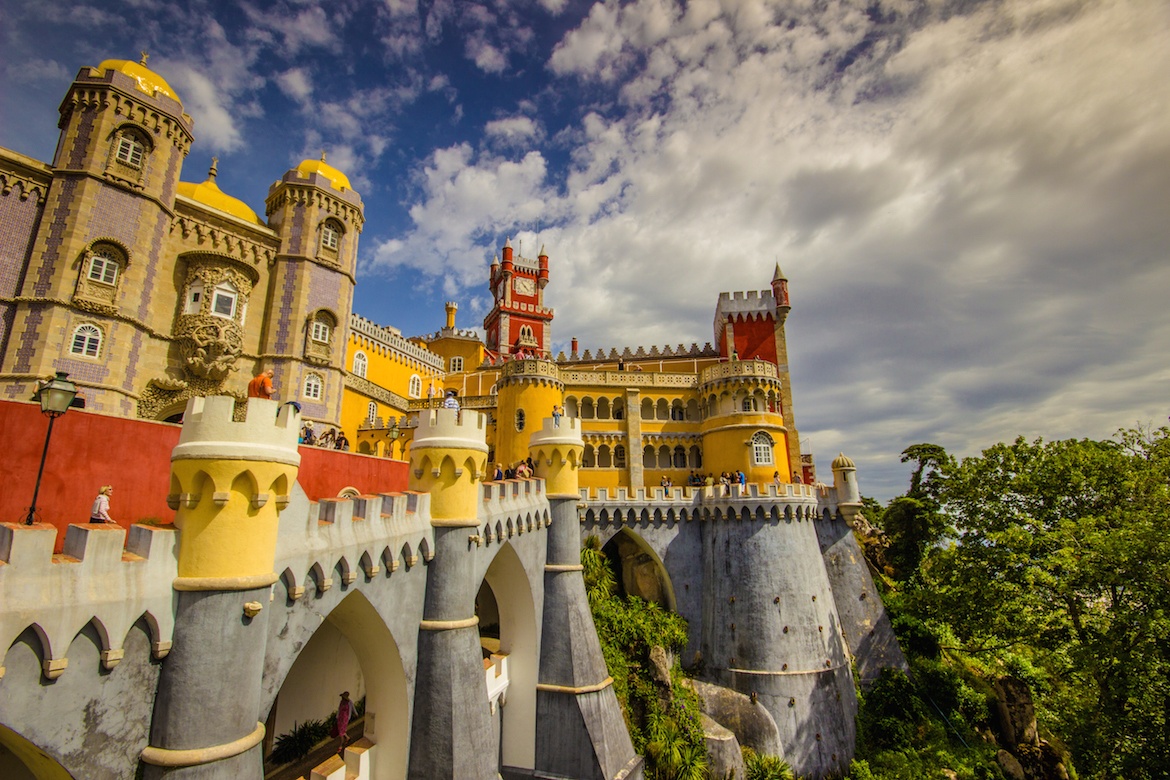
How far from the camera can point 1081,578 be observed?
64.4ft

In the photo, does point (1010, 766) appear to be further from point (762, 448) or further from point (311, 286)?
point (311, 286)

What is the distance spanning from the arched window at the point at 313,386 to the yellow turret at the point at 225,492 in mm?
18912

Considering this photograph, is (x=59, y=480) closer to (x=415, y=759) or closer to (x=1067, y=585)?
(x=415, y=759)

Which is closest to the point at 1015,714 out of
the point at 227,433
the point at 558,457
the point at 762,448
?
the point at 762,448

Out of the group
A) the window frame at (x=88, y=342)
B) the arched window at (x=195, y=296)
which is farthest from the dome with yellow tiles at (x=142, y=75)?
the window frame at (x=88, y=342)

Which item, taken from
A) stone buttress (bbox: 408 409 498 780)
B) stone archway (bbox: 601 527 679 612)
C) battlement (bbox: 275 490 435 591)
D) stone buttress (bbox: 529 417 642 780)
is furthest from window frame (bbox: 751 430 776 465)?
battlement (bbox: 275 490 435 591)

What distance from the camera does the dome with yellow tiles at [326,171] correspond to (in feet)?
88.7

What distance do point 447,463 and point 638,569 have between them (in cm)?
2060

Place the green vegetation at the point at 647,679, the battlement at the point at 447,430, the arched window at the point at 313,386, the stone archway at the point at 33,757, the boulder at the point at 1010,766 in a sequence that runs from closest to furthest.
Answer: the stone archway at the point at 33,757, the battlement at the point at 447,430, the green vegetation at the point at 647,679, the arched window at the point at 313,386, the boulder at the point at 1010,766

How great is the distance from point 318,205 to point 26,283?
37.2 feet

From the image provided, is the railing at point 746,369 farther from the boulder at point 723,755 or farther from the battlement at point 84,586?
the battlement at point 84,586

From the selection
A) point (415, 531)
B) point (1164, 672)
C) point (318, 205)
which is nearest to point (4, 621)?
point (415, 531)

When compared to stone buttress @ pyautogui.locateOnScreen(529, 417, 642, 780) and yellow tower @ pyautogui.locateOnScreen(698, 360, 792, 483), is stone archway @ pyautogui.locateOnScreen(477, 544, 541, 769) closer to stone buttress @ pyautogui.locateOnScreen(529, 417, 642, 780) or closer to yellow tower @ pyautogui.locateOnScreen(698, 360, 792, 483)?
stone buttress @ pyautogui.locateOnScreen(529, 417, 642, 780)

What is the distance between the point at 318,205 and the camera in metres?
26.4
